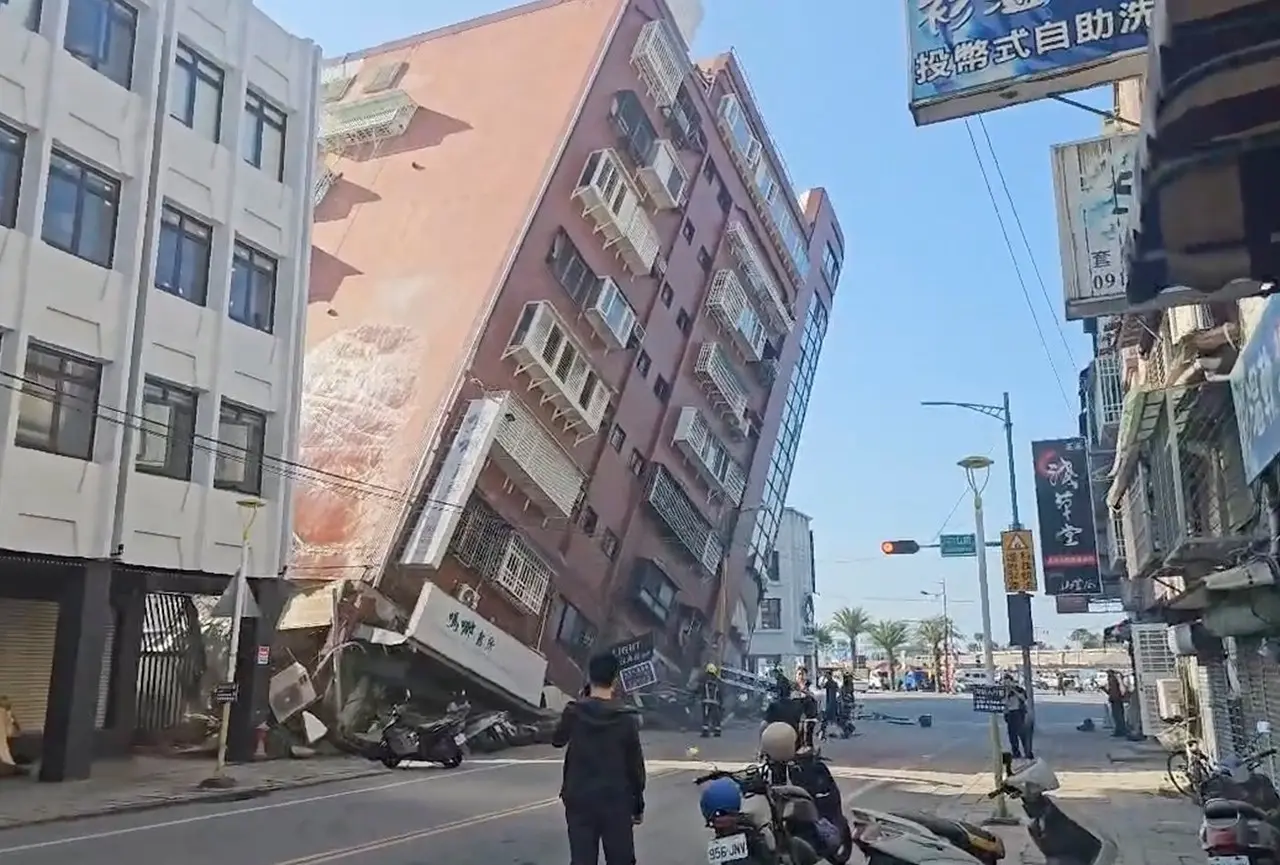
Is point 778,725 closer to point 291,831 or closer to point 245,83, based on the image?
point 291,831

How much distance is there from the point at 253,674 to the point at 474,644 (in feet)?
19.2

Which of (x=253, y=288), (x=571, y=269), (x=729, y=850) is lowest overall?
(x=729, y=850)

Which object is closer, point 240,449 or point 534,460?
point 240,449

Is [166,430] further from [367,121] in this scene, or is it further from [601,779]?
[367,121]

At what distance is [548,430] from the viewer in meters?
29.7

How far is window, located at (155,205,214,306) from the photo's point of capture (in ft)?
62.6

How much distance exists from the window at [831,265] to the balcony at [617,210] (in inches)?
760

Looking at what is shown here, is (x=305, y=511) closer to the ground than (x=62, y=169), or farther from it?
closer to the ground

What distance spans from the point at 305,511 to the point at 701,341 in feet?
52.4

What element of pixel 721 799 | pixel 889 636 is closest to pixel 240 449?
pixel 721 799

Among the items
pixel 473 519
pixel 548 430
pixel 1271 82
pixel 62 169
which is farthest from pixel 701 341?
pixel 1271 82

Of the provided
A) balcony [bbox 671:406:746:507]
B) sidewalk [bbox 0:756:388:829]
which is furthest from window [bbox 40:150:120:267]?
balcony [bbox 671:406:746:507]

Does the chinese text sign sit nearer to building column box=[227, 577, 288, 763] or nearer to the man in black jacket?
the man in black jacket

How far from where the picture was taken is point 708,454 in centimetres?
3859
